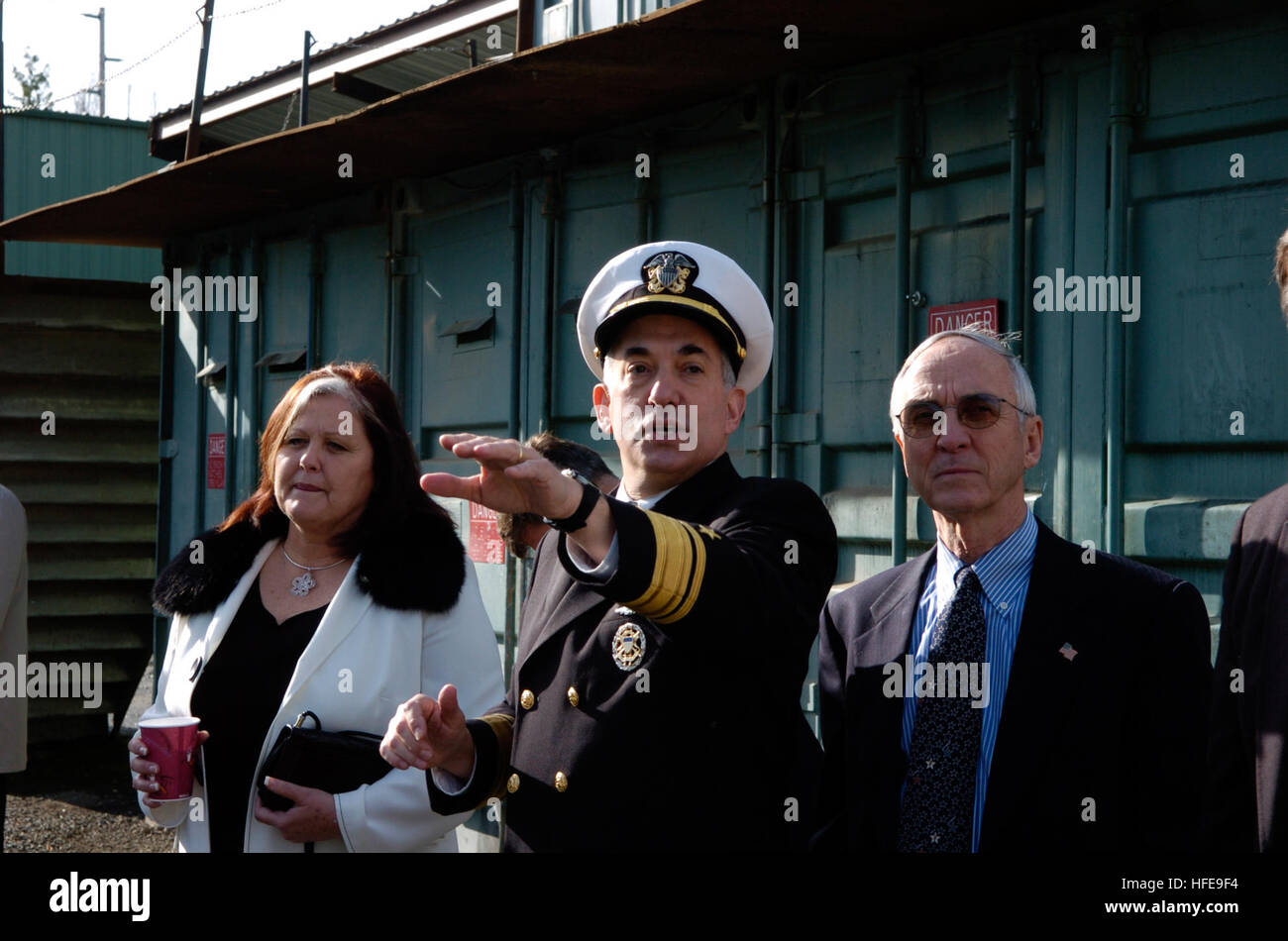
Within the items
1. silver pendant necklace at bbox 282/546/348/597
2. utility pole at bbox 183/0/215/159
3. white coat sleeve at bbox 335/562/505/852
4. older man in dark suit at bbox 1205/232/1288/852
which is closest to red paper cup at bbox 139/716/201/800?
white coat sleeve at bbox 335/562/505/852

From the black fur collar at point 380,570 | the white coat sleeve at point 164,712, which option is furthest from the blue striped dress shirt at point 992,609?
the white coat sleeve at point 164,712

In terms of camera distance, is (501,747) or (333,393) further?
(333,393)

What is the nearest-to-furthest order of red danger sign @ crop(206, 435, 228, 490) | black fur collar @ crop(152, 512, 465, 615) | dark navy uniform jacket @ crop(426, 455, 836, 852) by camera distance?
1. dark navy uniform jacket @ crop(426, 455, 836, 852)
2. black fur collar @ crop(152, 512, 465, 615)
3. red danger sign @ crop(206, 435, 228, 490)

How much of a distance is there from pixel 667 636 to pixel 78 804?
6.86 m

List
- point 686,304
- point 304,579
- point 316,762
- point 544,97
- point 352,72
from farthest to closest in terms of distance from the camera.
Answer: point 352,72, point 544,97, point 304,579, point 316,762, point 686,304

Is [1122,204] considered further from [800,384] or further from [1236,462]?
[800,384]

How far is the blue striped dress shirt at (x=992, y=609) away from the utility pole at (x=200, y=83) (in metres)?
5.81

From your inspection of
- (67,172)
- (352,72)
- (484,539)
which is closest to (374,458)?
(484,539)

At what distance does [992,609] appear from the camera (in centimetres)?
218

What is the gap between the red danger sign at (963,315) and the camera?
3.78 metres

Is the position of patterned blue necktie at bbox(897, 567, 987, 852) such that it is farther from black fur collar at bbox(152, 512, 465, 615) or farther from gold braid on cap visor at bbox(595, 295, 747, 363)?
black fur collar at bbox(152, 512, 465, 615)

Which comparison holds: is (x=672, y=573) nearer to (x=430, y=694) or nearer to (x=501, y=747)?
Answer: (x=501, y=747)

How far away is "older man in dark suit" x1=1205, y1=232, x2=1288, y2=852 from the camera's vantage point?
7.09ft

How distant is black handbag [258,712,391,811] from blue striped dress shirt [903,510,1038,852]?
3.56 ft
